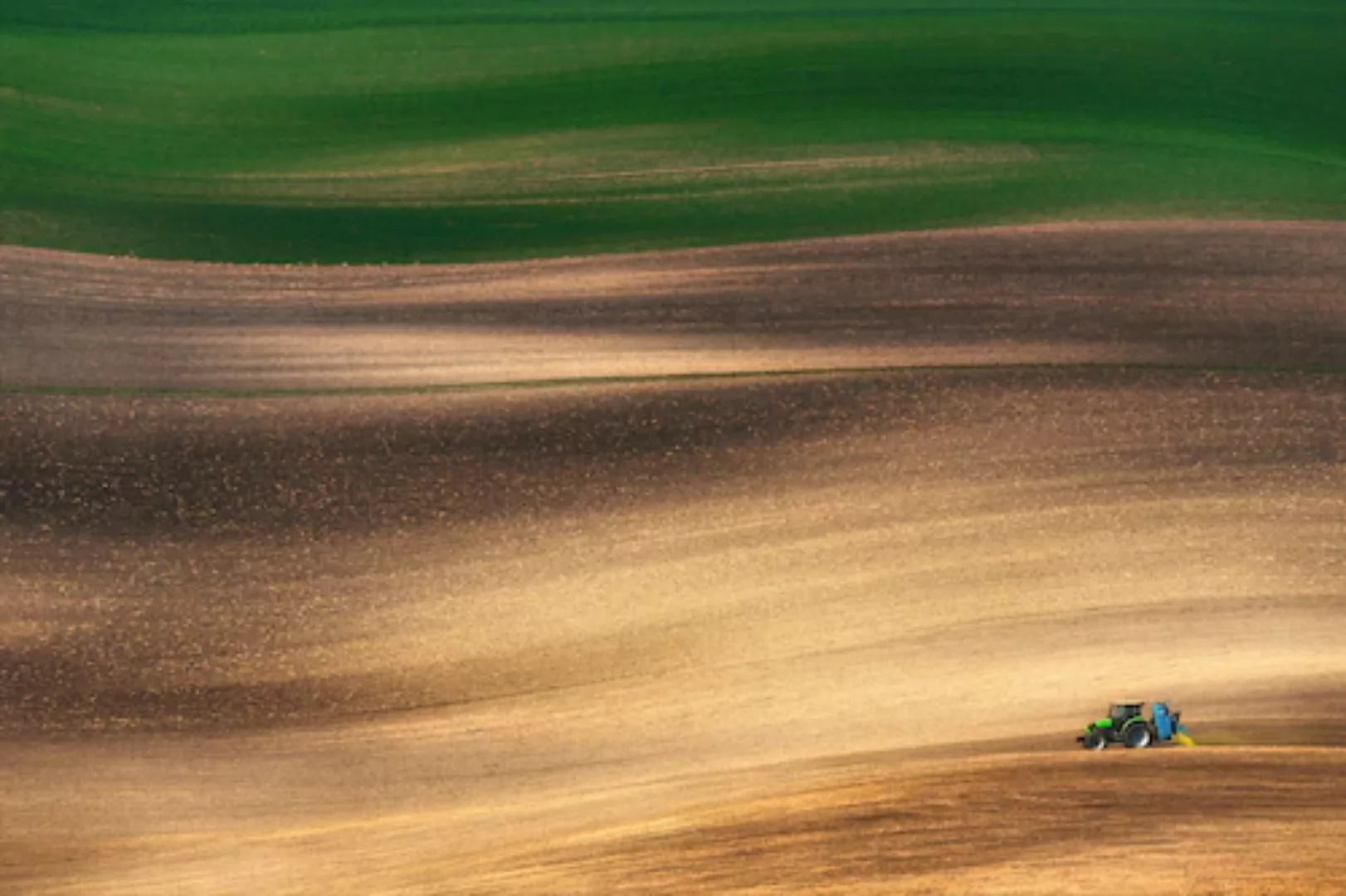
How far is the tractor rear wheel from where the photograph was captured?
8.26 meters

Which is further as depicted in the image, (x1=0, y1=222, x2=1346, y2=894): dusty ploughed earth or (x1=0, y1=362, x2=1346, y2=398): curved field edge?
(x1=0, y1=362, x2=1346, y2=398): curved field edge

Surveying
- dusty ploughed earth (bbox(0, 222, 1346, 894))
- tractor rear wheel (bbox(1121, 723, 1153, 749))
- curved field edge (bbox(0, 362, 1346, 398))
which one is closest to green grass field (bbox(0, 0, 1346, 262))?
dusty ploughed earth (bbox(0, 222, 1346, 894))

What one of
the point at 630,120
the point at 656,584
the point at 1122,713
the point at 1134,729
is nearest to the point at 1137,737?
the point at 1134,729

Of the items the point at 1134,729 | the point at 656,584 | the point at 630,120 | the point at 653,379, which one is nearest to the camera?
the point at 1134,729

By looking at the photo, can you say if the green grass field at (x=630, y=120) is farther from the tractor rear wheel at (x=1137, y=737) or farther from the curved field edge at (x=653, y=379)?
the tractor rear wheel at (x=1137, y=737)

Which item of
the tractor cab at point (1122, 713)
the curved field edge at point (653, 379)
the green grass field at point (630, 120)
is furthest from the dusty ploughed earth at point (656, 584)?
the green grass field at point (630, 120)

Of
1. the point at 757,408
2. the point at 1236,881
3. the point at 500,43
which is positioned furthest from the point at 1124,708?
the point at 500,43

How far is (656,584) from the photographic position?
8828mm

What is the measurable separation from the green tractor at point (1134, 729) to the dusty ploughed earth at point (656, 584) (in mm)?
99

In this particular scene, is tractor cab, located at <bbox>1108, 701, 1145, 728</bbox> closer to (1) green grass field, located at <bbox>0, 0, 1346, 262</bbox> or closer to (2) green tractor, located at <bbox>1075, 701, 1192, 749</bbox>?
(2) green tractor, located at <bbox>1075, 701, 1192, 749</bbox>

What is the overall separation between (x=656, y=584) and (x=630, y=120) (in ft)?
17.5

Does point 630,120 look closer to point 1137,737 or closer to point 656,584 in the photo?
point 656,584

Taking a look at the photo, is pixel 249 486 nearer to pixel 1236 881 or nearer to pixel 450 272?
pixel 450 272

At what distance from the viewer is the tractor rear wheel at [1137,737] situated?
826cm
